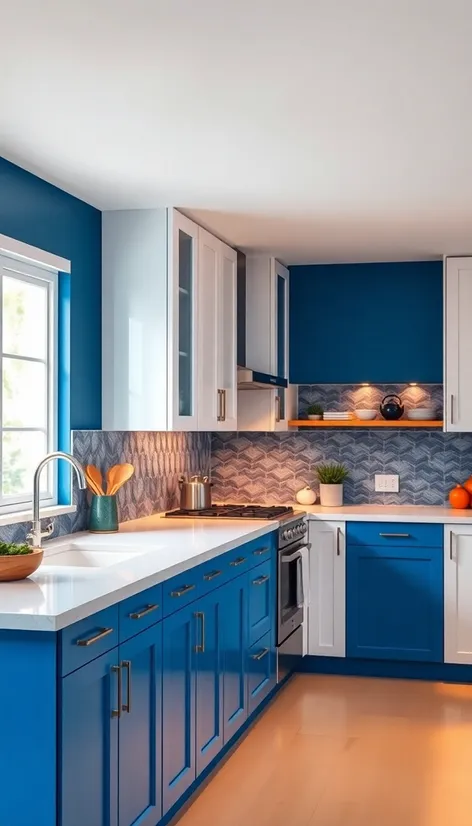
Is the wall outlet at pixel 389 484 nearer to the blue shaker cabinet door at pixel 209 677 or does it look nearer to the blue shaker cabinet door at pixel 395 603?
the blue shaker cabinet door at pixel 395 603

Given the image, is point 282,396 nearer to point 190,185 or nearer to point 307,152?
point 190,185

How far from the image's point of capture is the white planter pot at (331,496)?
606cm

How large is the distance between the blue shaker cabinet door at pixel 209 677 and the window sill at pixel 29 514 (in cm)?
73

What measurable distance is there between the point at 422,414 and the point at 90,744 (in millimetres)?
3760

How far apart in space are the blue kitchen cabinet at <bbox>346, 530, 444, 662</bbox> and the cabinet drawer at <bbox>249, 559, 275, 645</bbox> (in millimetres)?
782

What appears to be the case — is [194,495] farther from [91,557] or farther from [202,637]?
[202,637]

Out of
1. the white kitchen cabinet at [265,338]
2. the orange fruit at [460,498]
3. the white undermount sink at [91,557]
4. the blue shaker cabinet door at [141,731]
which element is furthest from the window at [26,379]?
the orange fruit at [460,498]

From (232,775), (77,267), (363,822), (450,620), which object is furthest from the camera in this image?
(450,620)

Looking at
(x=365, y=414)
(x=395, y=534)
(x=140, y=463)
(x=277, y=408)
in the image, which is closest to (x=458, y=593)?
(x=395, y=534)

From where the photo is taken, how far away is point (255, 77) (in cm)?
286

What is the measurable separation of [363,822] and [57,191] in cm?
276

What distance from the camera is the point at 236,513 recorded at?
520cm

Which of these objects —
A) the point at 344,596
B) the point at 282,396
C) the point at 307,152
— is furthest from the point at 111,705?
the point at 282,396

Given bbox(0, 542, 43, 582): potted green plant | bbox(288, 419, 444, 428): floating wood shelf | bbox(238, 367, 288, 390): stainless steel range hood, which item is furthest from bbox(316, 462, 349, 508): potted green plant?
bbox(0, 542, 43, 582): potted green plant
